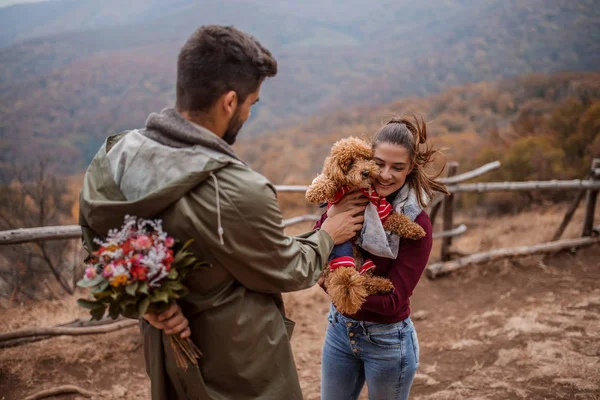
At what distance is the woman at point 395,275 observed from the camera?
75.9 inches

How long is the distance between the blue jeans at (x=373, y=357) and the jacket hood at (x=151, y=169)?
1090 mm

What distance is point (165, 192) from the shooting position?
1.28 m

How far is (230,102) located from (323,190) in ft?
2.11

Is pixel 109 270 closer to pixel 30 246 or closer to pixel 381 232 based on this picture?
pixel 381 232

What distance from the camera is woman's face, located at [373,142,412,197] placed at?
1.94 meters

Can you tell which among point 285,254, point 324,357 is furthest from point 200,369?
point 324,357

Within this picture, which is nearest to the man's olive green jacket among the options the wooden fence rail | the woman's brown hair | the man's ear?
A: the man's ear

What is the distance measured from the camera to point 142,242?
4.13 ft

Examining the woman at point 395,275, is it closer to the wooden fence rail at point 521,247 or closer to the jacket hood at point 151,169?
the jacket hood at point 151,169

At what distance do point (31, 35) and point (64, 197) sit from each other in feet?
201

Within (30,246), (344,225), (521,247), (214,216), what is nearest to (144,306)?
(214,216)

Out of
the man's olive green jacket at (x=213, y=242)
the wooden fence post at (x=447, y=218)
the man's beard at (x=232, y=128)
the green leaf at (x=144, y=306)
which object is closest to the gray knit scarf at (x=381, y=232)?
the man's olive green jacket at (x=213, y=242)

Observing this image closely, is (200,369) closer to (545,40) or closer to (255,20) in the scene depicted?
(545,40)

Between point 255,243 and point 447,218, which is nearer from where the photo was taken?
point 255,243
